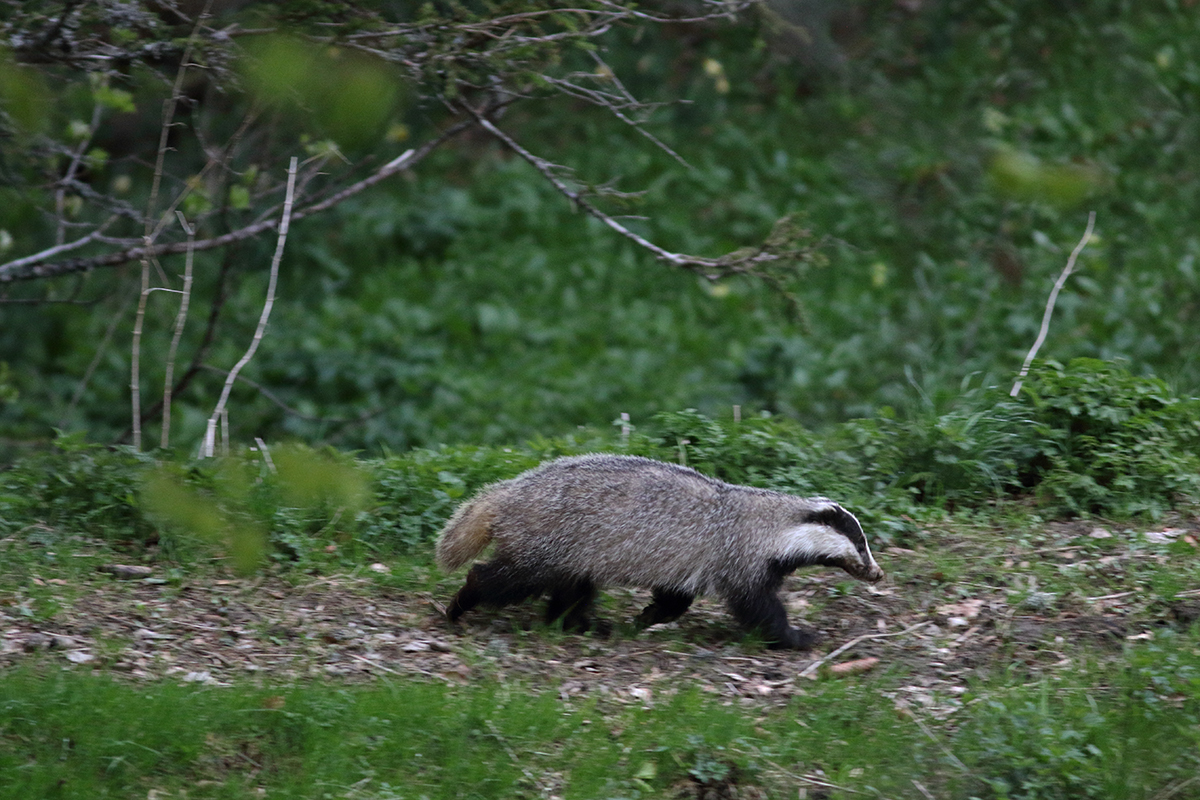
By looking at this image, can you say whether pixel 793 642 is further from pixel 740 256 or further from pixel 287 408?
pixel 287 408

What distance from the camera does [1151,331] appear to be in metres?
10.9

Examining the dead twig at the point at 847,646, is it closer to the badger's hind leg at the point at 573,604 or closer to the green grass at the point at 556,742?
the green grass at the point at 556,742

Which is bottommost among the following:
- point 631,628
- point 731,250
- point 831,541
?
point 631,628

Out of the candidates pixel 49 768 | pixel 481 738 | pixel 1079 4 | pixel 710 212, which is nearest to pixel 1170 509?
pixel 481 738

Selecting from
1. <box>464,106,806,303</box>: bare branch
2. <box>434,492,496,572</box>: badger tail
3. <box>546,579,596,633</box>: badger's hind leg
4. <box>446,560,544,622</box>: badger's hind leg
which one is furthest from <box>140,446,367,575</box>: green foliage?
<box>464,106,806,303</box>: bare branch

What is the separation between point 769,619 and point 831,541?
0.46 m

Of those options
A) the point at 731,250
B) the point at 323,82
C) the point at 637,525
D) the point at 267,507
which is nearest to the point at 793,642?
the point at 637,525

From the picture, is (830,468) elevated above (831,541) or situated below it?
below

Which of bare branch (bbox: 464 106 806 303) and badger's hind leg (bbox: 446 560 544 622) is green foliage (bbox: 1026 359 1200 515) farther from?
badger's hind leg (bbox: 446 560 544 622)

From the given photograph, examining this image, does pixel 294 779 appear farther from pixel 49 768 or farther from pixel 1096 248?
pixel 1096 248

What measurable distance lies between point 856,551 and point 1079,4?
10309mm

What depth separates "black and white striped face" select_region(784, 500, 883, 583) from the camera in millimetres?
5922

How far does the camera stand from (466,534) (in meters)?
5.86

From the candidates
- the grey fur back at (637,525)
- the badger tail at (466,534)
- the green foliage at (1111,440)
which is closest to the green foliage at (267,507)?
the badger tail at (466,534)
